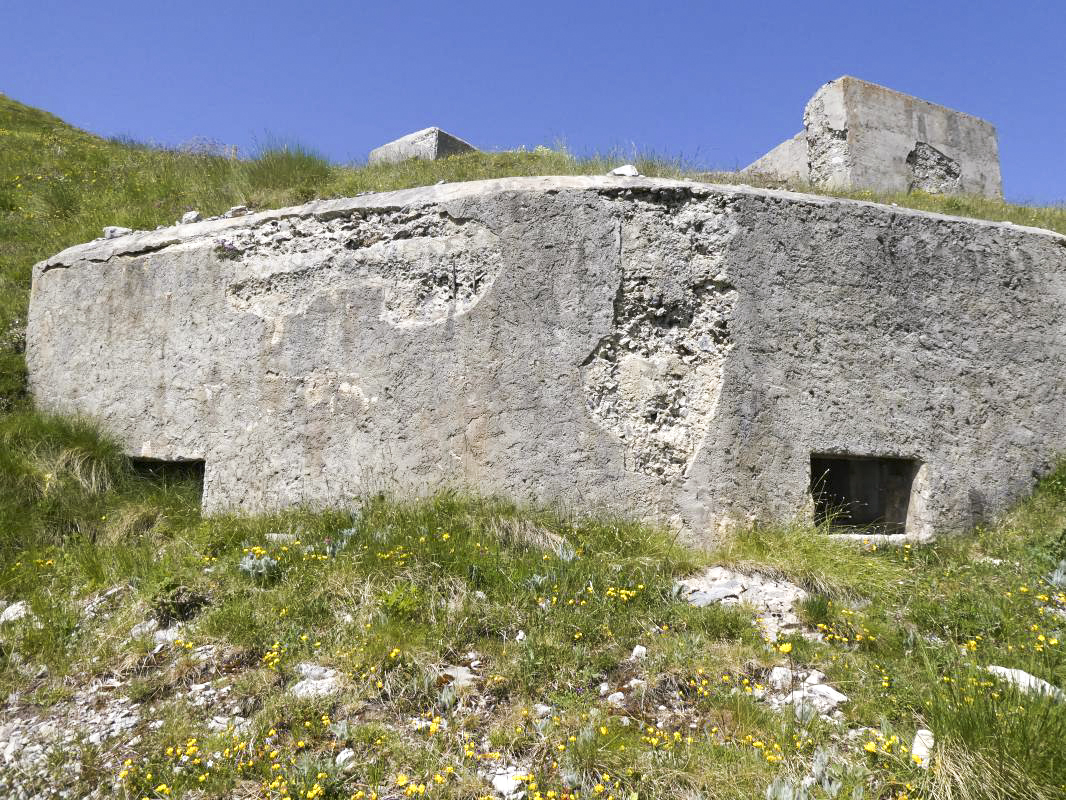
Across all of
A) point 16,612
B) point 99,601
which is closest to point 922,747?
point 99,601

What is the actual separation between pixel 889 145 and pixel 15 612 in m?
11.4

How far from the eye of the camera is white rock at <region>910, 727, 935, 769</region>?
2467 millimetres

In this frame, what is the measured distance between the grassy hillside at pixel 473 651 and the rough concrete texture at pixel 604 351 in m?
0.31

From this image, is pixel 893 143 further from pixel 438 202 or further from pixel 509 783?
pixel 509 783

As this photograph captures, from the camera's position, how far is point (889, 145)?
35.1ft

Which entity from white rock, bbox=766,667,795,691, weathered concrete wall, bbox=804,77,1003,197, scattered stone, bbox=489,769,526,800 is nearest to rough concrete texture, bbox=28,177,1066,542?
white rock, bbox=766,667,795,691

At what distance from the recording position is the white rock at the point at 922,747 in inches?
97.1

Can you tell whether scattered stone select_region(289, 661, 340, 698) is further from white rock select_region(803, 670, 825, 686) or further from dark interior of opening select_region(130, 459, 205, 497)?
dark interior of opening select_region(130, 459, 205, 497)

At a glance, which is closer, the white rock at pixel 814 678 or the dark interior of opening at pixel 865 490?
the white rock at pixel 814 678

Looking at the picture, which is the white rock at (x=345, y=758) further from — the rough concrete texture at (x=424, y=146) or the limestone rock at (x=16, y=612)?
the rough concrete texture at (x=424, y=146)

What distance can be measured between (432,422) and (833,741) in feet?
8.89

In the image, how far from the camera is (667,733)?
2764 millimetres

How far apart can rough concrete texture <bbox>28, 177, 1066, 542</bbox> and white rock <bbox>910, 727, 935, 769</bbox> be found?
173cm

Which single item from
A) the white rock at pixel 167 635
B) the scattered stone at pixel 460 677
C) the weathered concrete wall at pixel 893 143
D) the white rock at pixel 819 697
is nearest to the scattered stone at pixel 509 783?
the scattered stone at pixel 460 677
